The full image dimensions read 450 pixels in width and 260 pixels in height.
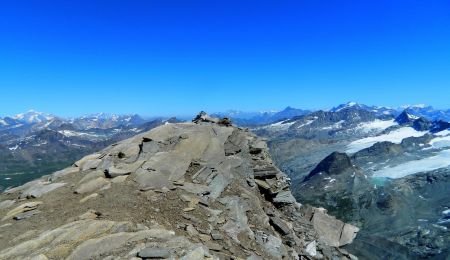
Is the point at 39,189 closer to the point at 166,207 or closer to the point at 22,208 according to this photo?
the point at 22,208

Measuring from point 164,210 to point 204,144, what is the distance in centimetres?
1789

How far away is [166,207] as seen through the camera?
109 feet

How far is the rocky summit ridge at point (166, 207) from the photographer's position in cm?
2689

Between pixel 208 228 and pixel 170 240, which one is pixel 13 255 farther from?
pixel 208 228

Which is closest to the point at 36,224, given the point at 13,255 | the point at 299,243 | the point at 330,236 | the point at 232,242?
the point at 13,255

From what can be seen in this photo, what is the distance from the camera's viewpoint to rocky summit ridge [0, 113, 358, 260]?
26891 mm

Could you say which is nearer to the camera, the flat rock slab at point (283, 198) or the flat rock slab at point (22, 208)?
the flat rock slab at point (22, 208)

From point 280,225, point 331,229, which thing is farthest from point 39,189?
point 331,229

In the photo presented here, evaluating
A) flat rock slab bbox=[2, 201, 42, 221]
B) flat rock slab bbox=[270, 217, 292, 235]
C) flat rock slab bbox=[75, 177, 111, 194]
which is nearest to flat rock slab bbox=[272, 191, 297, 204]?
flat rock slab bbox=[270, 217, 292, 235]

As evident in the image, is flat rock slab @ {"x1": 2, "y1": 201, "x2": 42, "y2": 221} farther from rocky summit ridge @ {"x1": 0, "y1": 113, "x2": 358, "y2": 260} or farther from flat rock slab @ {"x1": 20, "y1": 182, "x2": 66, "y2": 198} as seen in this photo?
flat rock slab @ {"x1": 20, "y1": 182, "x2": 66, "y2": 198}

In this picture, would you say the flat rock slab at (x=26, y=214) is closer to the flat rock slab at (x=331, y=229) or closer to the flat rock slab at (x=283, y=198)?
the flat rock slab at (x=283, y=198)

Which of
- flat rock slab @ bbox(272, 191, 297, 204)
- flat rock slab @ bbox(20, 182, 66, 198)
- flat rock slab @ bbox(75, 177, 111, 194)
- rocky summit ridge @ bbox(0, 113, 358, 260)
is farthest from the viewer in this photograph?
flat rock slab @ bbox(272, 191, 297, 204)

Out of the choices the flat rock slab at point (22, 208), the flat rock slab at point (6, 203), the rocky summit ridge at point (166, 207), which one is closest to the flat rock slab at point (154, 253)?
the rocky summit ridge at point (166, 207)

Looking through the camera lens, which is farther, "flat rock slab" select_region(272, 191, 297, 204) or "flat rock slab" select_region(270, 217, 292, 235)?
"flat rock slab" select_region(272, 191, 297, 204)
